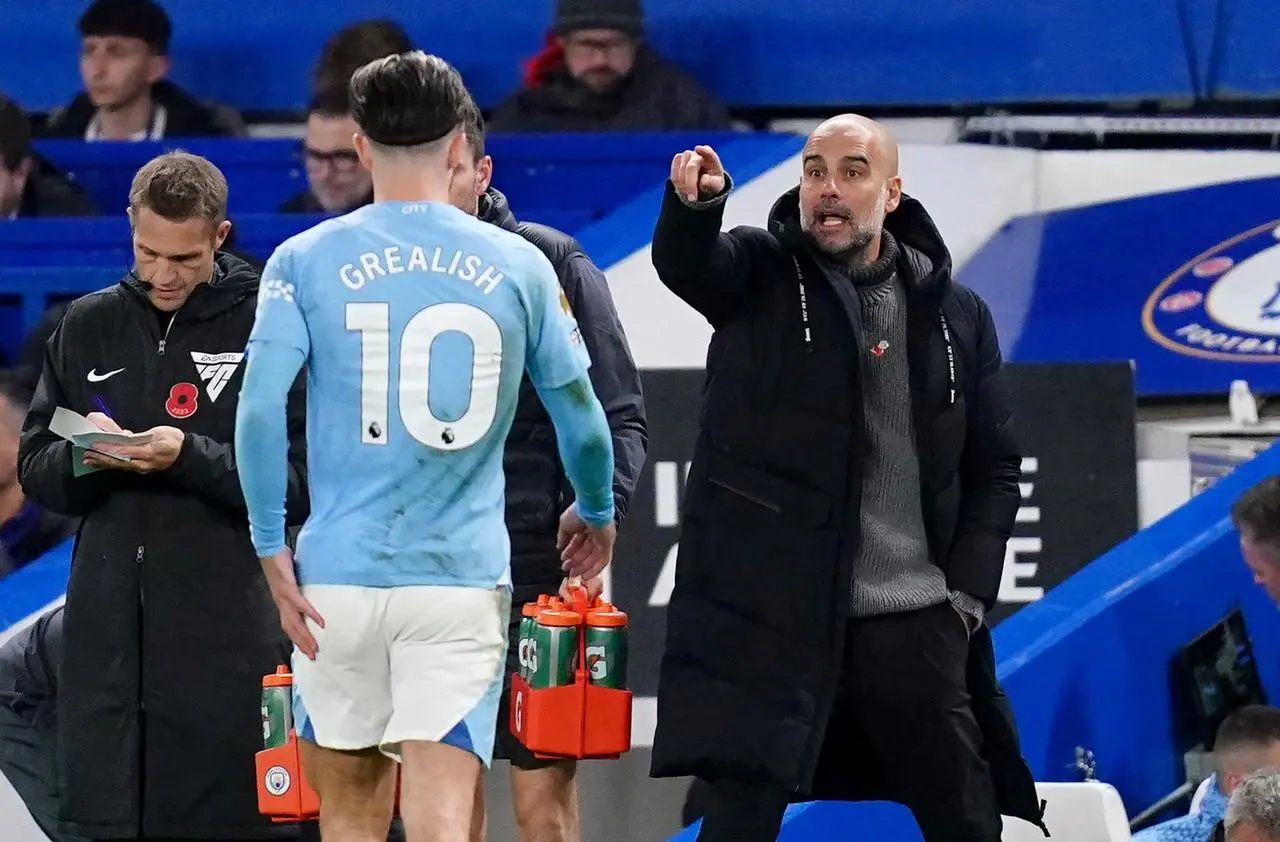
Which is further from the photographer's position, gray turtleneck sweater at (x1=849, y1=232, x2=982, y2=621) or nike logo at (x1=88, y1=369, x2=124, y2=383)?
nike logo at (x1=88, y1=369, x2=124, y2=383)

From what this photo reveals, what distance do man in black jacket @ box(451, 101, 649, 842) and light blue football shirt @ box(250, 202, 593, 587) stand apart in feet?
2.81

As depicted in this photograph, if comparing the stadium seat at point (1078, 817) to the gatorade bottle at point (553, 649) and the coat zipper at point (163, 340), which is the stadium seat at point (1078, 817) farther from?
the coat zipper at point (163, 340)

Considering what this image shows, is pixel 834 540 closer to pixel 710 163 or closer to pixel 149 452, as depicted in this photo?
pixel 710 163

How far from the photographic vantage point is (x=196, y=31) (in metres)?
8.80

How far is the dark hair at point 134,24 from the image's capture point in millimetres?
7914

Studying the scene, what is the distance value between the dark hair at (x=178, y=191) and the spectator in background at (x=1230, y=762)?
254 centimetres

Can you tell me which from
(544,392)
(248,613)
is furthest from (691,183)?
(248,613)

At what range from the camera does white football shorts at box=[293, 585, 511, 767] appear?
11.2 ft

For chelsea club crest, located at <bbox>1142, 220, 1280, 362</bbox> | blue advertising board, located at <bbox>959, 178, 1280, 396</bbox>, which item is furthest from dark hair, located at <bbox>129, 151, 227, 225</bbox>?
chelsea club crest, located at <bbox>1142, 220, 1280, 362</bbox>

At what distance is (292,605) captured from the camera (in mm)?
3439

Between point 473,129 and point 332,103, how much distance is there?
3334 millimetres

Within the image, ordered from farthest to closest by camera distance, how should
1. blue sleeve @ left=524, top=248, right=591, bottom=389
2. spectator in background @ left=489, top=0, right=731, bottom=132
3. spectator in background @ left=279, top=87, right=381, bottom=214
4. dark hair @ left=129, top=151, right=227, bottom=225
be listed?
spectator in background @ left=489, top=0, right=731, bottom=132 → spectator in background @ left=279, top=87, right=381, bottom=214 → dark hair @ left=129, top=151, right=227, bottom=225 → blue sleeve @ left=524, top=248, right=591, bottom=389

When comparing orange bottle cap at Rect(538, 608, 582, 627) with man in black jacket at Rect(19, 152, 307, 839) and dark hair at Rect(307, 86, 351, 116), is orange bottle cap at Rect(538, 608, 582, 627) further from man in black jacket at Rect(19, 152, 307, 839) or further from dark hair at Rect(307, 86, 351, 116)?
dark hair at Rect(307, 86, 351, 116)

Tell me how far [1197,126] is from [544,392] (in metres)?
4.96
